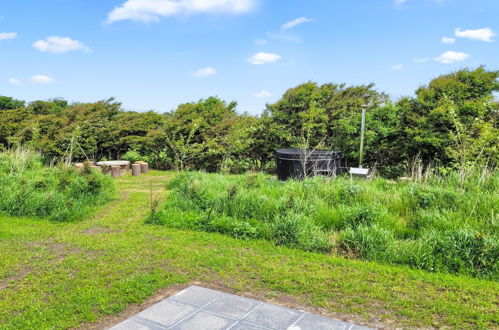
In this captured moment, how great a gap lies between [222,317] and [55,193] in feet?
15.5

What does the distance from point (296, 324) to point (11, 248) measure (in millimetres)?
3641

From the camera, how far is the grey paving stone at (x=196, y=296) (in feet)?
10.3

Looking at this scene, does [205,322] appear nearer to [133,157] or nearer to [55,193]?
[55,193]

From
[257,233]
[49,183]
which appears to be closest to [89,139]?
[49,183]

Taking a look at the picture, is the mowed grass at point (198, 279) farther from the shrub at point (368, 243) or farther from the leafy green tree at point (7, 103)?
the leafy green tree at point (7, 103)

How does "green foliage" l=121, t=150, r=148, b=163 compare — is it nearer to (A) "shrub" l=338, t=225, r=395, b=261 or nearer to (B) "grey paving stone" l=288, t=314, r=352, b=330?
(A) "shrub" l=338, t=225, r=395, b=261

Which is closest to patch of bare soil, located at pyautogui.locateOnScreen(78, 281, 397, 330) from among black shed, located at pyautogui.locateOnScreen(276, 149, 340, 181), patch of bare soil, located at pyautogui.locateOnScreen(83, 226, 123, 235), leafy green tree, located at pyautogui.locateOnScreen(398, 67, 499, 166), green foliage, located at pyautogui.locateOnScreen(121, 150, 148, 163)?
patch of bare soil, located at pyautogui.locateOnScreen(83, 226, 123, 235)

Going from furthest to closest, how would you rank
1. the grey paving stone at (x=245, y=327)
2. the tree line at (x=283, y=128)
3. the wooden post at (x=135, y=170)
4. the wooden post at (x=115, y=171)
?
the wooden post at (x=135, y=170), the wooden post at (x=115, y=171), the tree line at (x=283, y=128), the grey paving stone at (x=245, y=327)

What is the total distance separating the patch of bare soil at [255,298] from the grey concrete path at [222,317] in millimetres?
100

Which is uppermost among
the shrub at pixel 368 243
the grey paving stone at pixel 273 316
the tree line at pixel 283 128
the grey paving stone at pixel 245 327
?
the tree line at pixel 283 128

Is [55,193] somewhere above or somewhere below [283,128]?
below

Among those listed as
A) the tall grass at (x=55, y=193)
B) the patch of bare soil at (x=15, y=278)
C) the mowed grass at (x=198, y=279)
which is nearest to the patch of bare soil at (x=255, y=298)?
the mowed grass at (x=198, y=279)

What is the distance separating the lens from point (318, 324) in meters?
2.77

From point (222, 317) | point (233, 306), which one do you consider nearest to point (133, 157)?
point (233, 306)
